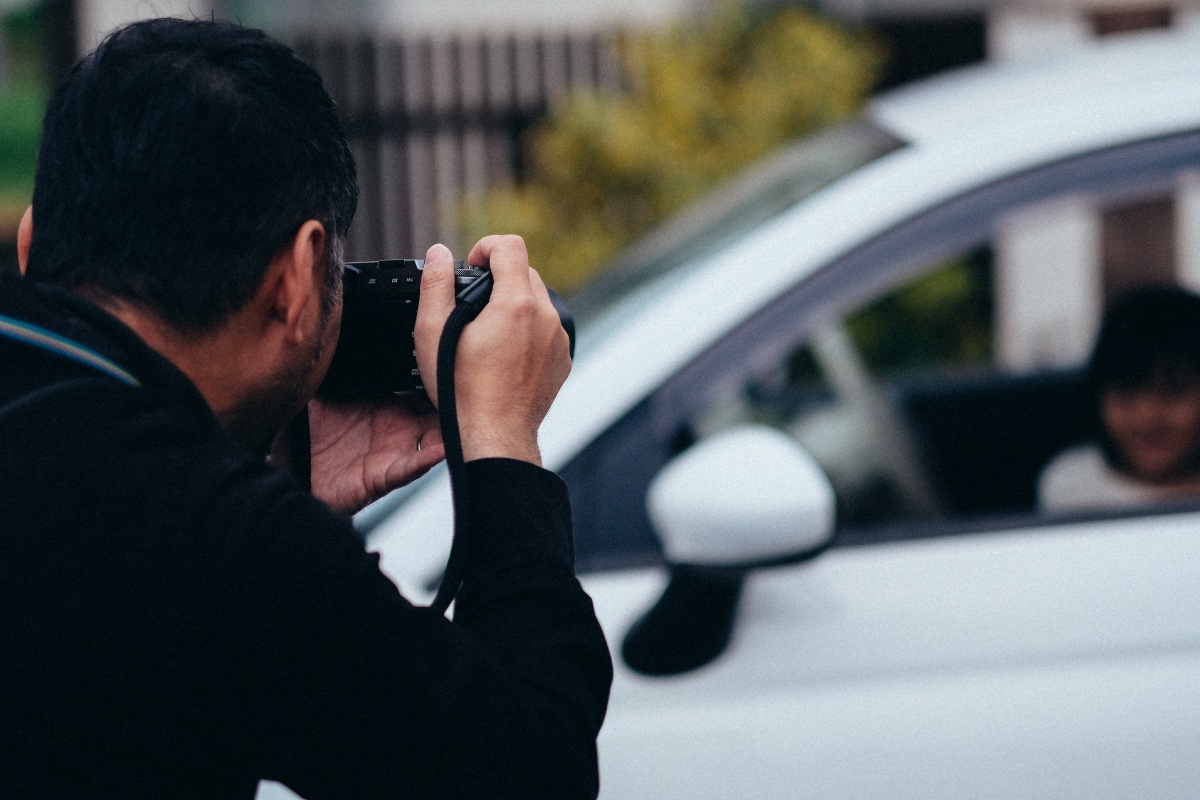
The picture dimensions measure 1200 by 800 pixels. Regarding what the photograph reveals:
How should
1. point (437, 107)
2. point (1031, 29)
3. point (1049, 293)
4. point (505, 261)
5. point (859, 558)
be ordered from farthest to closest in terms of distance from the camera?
point (437, 107), point (1031, 29), point (1049, 293), point (859, 558), point (505, 261)

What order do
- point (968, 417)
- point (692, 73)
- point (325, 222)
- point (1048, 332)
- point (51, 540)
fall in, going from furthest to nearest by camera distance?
point (692, 73) → point (1048, 332) → point (968, 417) → point (325, 222) → point (51, 540)

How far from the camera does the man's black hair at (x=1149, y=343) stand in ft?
7.95

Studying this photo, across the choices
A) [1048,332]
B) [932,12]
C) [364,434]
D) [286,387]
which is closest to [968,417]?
[1048,332]

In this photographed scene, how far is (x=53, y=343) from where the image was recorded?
879mm

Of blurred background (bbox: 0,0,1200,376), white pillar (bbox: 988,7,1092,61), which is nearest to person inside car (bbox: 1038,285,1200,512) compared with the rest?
blurred background (bbox: 0,0,1200,376)

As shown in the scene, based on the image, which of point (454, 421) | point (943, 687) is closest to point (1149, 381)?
point (943, 687)

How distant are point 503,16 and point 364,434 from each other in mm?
6719

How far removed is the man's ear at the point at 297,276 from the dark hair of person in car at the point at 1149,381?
1728mm

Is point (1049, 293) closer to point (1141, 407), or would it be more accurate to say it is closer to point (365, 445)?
point (1141, 407)

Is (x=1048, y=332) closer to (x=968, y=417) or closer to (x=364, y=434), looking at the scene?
(x=968, y=417)

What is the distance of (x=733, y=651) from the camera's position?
5.56 feet

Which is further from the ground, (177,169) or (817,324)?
(177,169)

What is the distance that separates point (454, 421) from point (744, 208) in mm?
1406

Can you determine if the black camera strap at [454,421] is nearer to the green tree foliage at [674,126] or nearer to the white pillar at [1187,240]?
the white pillar at [1187,240]
